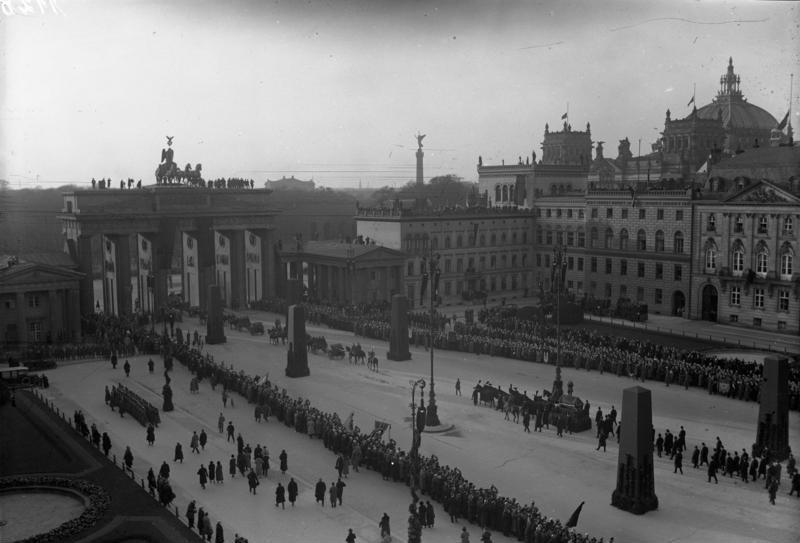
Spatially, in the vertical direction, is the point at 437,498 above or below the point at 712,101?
below

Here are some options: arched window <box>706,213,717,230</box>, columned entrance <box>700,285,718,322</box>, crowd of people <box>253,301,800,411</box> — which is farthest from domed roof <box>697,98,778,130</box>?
crowd of people <box>253,301,800,411</box>

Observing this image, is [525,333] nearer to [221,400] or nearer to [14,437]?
[221,400]

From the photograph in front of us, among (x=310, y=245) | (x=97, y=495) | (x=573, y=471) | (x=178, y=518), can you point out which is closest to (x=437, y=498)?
(x=573, y=471)

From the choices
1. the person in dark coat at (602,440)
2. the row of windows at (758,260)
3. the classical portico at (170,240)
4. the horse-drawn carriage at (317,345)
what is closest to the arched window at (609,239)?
the row of windows at (758,260)

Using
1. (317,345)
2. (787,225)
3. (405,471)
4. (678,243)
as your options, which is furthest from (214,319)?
(787,225)

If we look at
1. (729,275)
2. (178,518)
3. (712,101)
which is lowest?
(178,518)

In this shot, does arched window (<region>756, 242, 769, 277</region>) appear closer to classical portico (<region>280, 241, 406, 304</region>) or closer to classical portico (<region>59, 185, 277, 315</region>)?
classical portico (<region>280, 241, 406, 304</region>)
